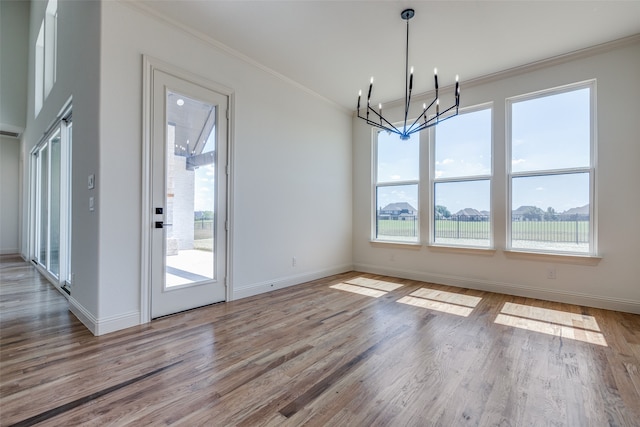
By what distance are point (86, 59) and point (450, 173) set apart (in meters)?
4.65

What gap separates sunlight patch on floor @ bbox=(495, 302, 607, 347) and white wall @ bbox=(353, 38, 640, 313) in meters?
0.53

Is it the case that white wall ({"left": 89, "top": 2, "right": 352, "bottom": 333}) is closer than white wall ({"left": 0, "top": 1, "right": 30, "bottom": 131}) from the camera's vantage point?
Yes

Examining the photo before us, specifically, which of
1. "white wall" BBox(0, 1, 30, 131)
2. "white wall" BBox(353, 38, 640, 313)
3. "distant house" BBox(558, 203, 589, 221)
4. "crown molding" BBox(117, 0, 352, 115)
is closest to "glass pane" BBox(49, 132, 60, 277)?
"crown molding" BBox(117, 0, 352, 115)

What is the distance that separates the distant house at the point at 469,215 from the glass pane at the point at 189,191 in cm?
349

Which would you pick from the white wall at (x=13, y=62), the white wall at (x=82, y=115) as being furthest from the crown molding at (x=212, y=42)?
the white wall at (x=13, y=62)

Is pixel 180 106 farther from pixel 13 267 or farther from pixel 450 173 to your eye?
pixel 13 267

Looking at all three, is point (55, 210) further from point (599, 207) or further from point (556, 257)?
point (599, 207)

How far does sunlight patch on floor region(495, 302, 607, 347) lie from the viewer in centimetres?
260

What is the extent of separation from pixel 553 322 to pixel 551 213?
148 centimetres

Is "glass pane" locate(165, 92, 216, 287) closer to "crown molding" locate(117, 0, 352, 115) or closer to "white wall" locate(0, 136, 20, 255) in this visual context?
"crown molding" locate(117, 0, 352, 115)

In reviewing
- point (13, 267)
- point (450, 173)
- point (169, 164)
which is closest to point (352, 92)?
point (450, 173)

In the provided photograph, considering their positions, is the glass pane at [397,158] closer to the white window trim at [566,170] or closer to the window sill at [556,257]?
the white window trim at [566,170]

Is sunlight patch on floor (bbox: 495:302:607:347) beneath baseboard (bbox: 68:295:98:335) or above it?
beneath

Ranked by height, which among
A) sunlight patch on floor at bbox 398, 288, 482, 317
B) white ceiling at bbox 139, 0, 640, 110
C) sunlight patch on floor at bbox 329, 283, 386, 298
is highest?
white ceiling at bbox 139, 0, 640, 110
